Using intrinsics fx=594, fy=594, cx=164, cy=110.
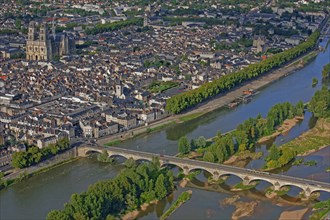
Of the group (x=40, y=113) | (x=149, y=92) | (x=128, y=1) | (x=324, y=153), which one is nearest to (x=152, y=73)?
(x=149, y=92)

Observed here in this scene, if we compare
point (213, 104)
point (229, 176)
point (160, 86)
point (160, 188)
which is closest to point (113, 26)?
point (160, 86)

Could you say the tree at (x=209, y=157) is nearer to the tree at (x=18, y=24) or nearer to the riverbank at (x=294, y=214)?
the riverbank at (x=294, y=214)

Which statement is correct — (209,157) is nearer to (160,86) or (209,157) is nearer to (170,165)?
(170,165)

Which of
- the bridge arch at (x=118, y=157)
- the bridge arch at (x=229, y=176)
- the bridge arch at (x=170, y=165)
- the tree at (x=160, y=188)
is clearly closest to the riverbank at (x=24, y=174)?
the bridge arch at (x=118, y=157)

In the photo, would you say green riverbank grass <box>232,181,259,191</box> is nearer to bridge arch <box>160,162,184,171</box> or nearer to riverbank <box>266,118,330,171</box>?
riverbank <box>266,118,330,171</box>

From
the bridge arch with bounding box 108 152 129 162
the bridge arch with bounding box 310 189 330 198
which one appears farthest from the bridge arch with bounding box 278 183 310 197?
the bridge arch with bounding box 108 152 129 162

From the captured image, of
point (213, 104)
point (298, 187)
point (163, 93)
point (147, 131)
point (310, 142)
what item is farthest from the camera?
point (163, 93)
